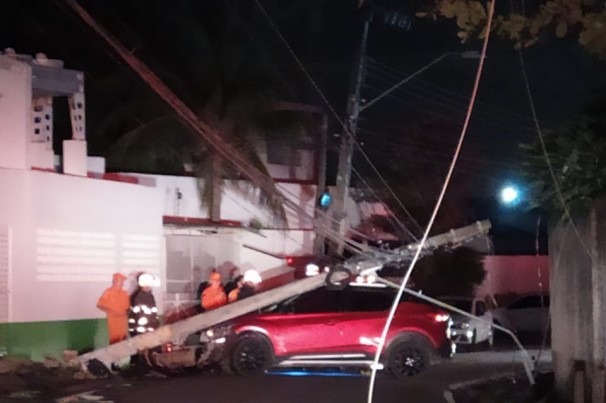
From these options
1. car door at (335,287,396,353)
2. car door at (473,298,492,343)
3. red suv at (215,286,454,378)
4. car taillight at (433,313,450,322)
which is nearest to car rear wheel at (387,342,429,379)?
red suv at (215,286,454,378)

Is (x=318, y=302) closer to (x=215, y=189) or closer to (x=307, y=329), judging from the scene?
(x=307, y=329)

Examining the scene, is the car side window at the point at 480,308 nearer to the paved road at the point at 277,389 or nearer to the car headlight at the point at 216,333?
the paved road at the point at 277,389

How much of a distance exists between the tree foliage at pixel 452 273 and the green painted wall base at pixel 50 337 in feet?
42.9

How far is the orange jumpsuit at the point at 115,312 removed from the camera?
59.4 ft

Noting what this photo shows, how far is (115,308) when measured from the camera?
18156mm

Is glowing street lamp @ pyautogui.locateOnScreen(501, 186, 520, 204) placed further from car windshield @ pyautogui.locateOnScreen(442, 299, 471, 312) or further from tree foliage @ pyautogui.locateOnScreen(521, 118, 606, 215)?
car windshield @ pyautogui.locateOnScreen(442, 299, 471, 312)

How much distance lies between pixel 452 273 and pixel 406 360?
1314cm

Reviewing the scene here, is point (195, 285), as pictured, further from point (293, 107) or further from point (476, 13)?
point (476, 13)

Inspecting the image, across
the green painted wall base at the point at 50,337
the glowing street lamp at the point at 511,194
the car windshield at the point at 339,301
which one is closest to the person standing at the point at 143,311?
the green painted wall base at the point at 50,337

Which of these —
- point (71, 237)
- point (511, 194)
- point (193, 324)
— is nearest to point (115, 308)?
point (193, 324)

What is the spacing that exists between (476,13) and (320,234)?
53.0 feet

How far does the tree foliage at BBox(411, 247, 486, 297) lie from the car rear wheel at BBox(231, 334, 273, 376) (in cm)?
1337

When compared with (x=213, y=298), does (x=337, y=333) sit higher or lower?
lower

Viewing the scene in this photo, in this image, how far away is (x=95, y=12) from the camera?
24547 millimetres
